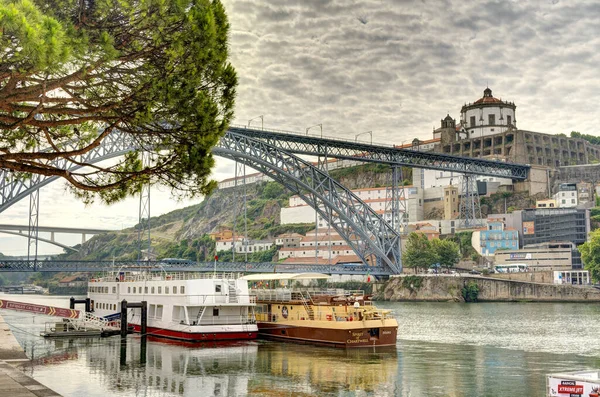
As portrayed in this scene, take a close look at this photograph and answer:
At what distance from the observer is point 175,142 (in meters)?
11.7

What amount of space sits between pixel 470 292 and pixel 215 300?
39567 mm

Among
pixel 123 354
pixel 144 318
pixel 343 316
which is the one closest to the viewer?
pixel 123 354

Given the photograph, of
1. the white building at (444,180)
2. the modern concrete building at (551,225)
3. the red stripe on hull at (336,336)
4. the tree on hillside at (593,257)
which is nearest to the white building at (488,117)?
the white building at (444,180)

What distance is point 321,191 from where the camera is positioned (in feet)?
189

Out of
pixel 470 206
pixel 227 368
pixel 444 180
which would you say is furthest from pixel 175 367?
pixel 444 180

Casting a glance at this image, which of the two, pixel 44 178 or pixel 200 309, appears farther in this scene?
pixel 44 178

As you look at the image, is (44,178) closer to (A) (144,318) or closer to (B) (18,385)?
(A) (144,318)

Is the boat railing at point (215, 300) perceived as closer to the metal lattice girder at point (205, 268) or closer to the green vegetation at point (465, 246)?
the metal lattice girder at point (205, 268)

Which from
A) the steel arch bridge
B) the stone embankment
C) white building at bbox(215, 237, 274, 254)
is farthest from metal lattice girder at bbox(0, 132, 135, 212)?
white building at bbox(215, 237, 274, 254)

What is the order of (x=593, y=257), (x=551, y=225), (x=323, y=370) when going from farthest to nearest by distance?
(x=551, y=225) → (x=593, y=257) → (x=323, y=370)

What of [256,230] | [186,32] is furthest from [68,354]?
[256,230]

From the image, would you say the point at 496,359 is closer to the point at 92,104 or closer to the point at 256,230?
the point at 92,104

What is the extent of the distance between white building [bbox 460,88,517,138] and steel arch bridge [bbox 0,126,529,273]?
2669 centimetres

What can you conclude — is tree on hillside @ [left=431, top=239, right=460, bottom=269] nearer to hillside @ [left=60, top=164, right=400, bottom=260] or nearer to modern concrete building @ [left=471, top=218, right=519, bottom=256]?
modern concrete building @ [left=471, top=218, right=519, bottom=256]
